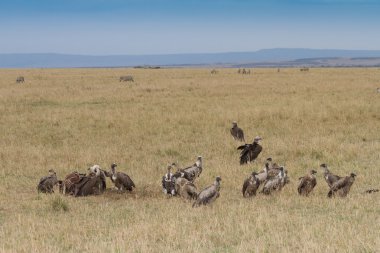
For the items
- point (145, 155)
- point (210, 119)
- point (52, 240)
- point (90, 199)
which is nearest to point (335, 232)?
point (52, 240)

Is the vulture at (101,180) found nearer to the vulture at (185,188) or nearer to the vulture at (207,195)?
the vulture at (185,188)

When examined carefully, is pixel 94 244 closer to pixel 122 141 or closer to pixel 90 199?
pixel 90 199

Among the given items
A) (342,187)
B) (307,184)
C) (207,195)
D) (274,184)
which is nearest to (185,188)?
(207,195)

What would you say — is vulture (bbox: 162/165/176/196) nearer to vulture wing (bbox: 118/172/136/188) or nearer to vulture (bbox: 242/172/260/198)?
vulture wing (bbox: 118/172/136/188)

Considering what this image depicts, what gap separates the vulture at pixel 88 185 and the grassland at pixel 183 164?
0.45 meters

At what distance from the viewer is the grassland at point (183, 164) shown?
28.2 feet

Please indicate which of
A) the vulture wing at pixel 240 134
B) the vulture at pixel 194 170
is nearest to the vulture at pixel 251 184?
the vulture at pixel 194 170

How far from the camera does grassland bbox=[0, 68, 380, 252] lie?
8.61 metres

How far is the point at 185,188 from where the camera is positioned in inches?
486

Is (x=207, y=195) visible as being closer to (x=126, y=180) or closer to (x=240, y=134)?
(x=126, y=180)

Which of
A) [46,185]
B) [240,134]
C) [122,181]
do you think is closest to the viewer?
[122,181]

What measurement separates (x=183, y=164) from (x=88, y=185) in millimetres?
4735

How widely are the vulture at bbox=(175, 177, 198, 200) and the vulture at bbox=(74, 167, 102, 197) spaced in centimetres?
207

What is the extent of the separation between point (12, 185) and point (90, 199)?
2.67 meters
